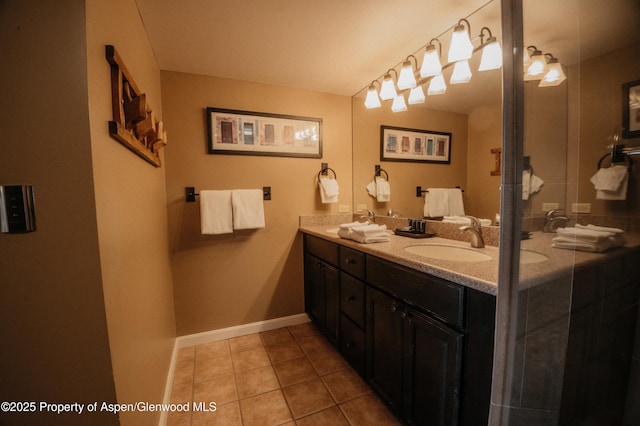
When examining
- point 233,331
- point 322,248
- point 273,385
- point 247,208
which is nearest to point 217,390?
point 273,385

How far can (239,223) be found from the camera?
1868 millimetres

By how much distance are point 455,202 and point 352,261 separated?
30.4 inches

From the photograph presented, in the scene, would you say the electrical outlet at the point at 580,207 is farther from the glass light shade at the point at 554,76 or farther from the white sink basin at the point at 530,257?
the glass light shade at the point at 554,76

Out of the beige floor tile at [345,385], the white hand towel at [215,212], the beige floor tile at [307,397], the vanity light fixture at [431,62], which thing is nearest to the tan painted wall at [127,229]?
the white hand towel at [215,212]

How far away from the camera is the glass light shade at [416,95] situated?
5.25 ft

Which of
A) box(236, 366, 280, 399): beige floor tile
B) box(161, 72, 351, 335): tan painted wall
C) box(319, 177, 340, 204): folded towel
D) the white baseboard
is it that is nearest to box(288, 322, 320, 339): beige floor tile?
the white baseboard

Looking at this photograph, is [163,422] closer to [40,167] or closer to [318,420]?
[318,420]

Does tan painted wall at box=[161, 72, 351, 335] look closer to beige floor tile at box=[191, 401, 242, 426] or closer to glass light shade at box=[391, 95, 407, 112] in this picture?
glass light shade at box=[391, 95, 407, 112]

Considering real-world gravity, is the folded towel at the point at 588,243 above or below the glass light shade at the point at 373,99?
below

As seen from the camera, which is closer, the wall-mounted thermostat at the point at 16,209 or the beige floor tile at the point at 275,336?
the wall-mounted thermostat at the point at 16,209

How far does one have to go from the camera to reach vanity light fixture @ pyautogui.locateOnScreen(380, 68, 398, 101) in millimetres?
1720

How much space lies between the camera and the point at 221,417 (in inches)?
49.3

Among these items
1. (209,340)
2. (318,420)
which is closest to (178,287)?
(209,340)

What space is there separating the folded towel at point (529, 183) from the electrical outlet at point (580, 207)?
0.09 metres
